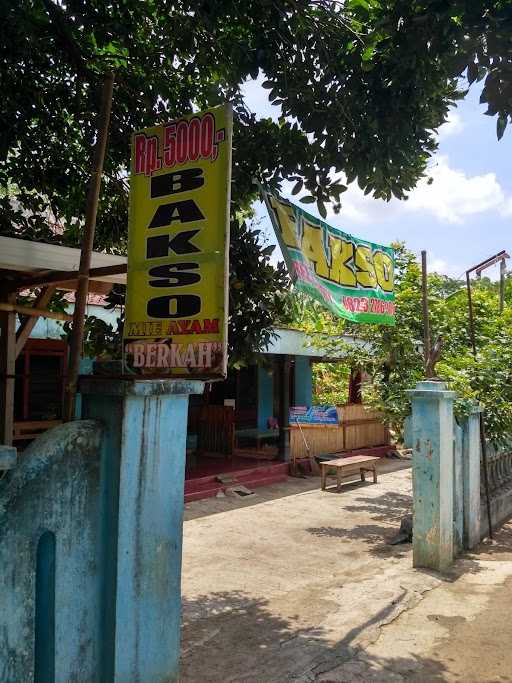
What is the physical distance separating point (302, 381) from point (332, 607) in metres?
10.6

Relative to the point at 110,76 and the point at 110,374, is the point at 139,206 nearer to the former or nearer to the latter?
the point at 110,76

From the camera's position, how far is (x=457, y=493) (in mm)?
6891

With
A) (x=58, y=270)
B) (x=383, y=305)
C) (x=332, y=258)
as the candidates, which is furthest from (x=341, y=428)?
(x=58, y=270)

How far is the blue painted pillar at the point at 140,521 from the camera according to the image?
2.69 meters

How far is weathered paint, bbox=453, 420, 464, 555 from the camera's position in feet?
22.4

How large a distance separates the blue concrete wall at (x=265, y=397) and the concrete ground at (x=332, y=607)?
6376 millimetres

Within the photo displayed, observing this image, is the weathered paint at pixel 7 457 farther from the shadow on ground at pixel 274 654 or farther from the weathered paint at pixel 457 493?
the weathered paint at pixel 457 493

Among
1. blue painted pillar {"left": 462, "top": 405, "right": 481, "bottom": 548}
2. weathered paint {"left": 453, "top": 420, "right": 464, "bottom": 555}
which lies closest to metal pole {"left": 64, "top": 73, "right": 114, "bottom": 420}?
weathered paint {"left": 453, "top": 420, "right": 464, "bottom": 555}

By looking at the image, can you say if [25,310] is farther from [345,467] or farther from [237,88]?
[345,467]

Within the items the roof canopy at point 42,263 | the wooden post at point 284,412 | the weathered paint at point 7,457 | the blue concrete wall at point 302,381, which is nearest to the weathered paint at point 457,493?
the roof canopy at point 42,263

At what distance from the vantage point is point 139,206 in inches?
130

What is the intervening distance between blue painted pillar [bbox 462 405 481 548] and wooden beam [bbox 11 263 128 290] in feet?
16.5

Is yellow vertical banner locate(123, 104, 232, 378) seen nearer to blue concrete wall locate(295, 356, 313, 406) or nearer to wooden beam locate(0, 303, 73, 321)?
wooden beam locate(0, 303, 73, 321)

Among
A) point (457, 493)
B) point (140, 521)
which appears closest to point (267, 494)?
point (457, 493)
